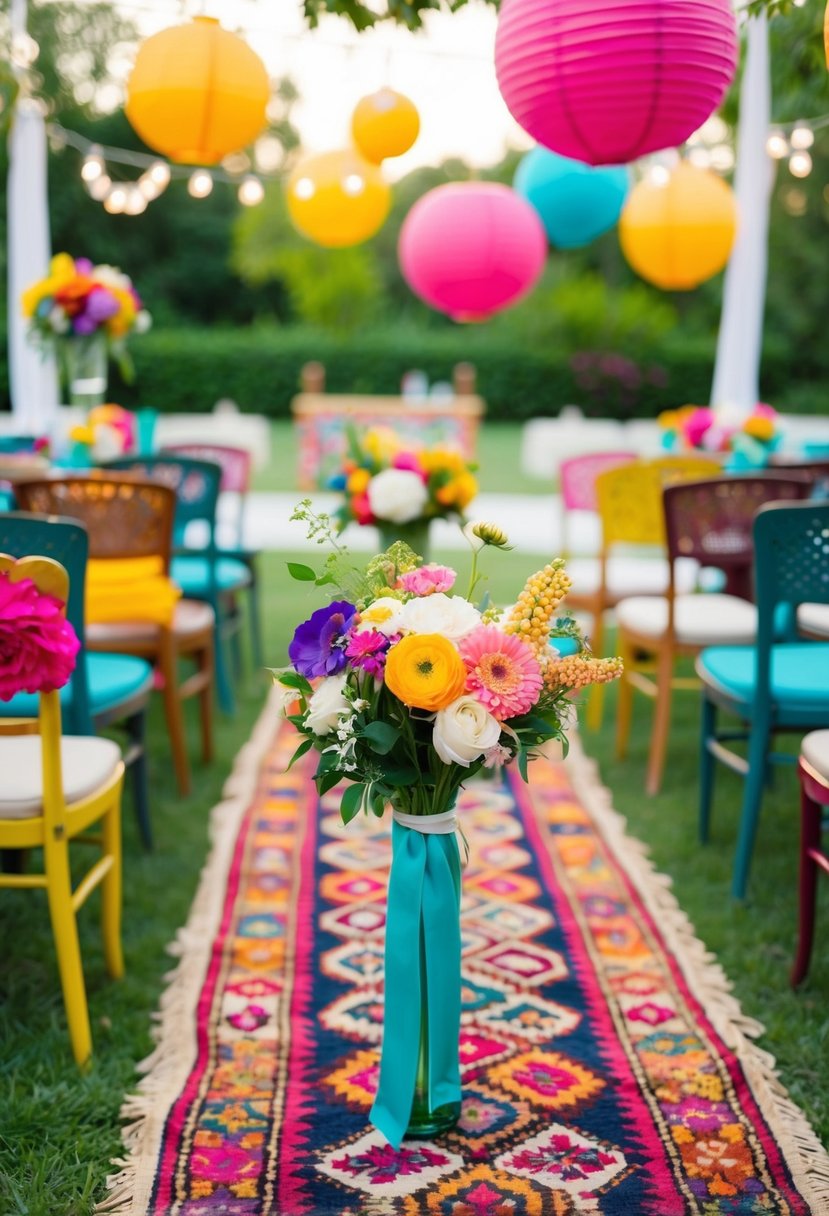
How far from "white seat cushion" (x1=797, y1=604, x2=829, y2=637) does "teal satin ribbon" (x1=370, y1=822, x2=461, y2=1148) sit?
2.02 metres

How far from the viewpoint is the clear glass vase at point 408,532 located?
14.2ft

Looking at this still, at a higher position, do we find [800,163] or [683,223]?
[800,163]

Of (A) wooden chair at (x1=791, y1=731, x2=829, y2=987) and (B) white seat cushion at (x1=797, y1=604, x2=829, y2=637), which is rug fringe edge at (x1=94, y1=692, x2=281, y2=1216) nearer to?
(A) wooden chair at (x1=791, y1=731, x2=829, y2=987)

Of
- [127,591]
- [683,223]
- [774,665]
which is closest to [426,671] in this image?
[774,665]

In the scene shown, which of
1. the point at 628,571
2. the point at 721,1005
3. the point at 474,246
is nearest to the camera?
the point at 721,1005

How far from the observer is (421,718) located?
1970mm

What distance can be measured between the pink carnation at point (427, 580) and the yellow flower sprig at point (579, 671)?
0.23m

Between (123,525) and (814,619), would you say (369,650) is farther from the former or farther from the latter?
(814,619)

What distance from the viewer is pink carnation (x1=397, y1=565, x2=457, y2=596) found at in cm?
201

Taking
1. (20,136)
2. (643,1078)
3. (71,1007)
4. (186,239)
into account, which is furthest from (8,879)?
(186,239)

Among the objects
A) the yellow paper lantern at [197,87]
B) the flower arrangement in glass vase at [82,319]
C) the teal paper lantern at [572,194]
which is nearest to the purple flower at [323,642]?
the yellow paper lantern at [197,87]

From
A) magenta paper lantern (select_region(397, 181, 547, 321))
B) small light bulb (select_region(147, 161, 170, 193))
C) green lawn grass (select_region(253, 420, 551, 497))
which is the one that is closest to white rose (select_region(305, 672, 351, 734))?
magenta paper lantern (select_region(397, 181, 547, 321))

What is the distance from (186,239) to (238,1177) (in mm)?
27034

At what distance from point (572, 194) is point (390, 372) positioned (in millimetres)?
12801
